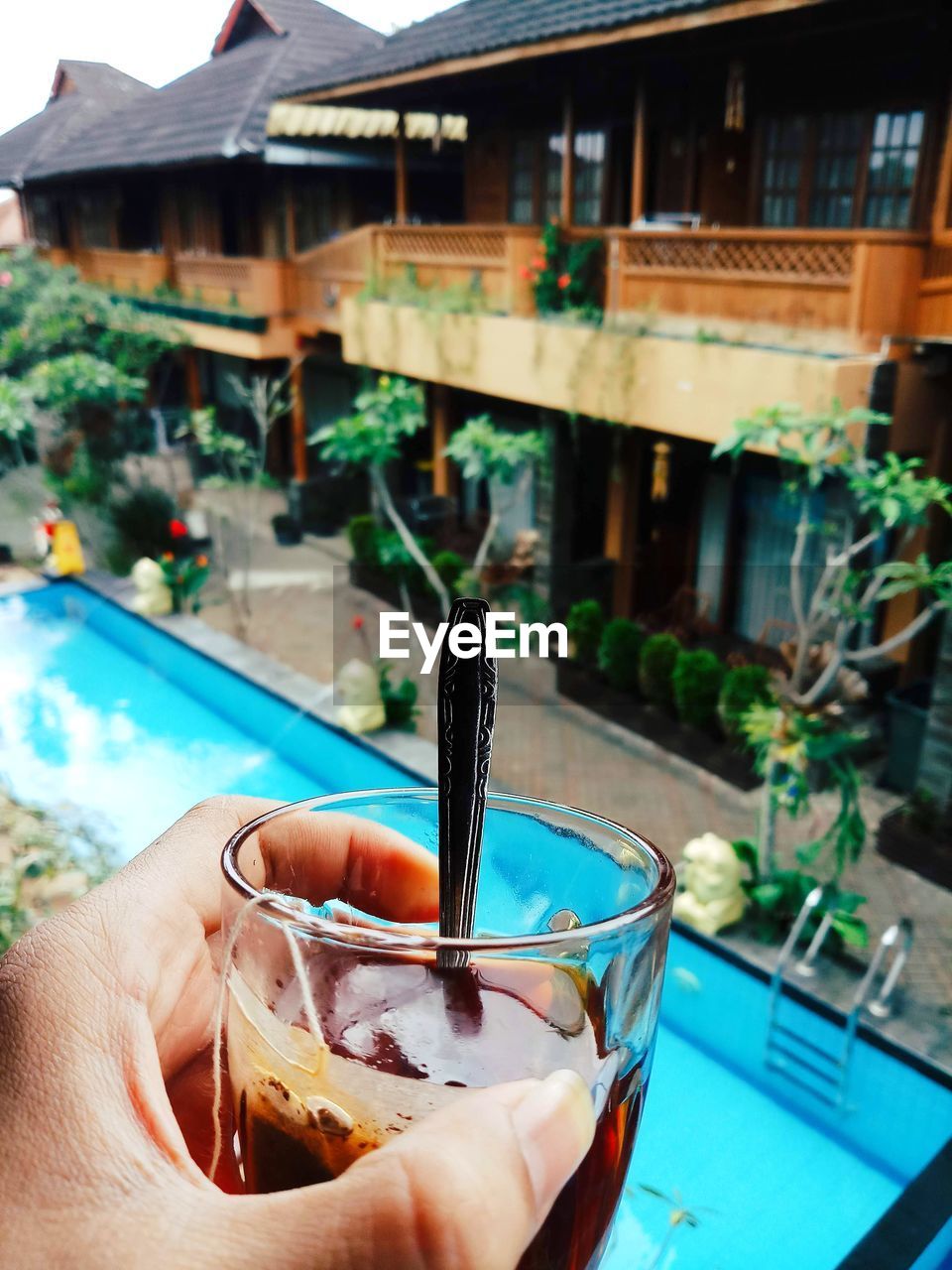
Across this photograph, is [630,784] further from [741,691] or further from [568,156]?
[568,156]

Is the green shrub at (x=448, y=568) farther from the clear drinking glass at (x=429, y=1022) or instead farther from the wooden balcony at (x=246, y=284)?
the clear drinking glass at (x=429, y=1022)

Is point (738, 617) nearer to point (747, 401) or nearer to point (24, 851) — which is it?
point (747, 401)

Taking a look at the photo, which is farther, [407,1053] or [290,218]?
[290,218]

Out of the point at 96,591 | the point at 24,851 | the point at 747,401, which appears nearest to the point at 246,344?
the point at 96,591

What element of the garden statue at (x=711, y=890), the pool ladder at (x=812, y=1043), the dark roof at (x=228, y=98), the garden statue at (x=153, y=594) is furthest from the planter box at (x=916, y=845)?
the dark roof at (x=228, y=98)

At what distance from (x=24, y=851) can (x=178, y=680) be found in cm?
365

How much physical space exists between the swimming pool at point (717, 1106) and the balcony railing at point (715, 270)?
11.1 ft

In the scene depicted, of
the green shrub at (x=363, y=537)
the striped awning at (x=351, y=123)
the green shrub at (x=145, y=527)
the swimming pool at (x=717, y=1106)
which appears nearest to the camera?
the swimming pool at (x=717, y=1106)

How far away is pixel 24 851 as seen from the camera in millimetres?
5008

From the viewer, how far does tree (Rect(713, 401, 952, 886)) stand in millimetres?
4887

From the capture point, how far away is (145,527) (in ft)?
35.1

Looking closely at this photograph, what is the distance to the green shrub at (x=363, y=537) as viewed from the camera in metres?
10.1

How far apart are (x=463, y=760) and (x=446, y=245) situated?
8413 mm

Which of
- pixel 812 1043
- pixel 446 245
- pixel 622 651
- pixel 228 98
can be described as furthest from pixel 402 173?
pixel 812 1043
